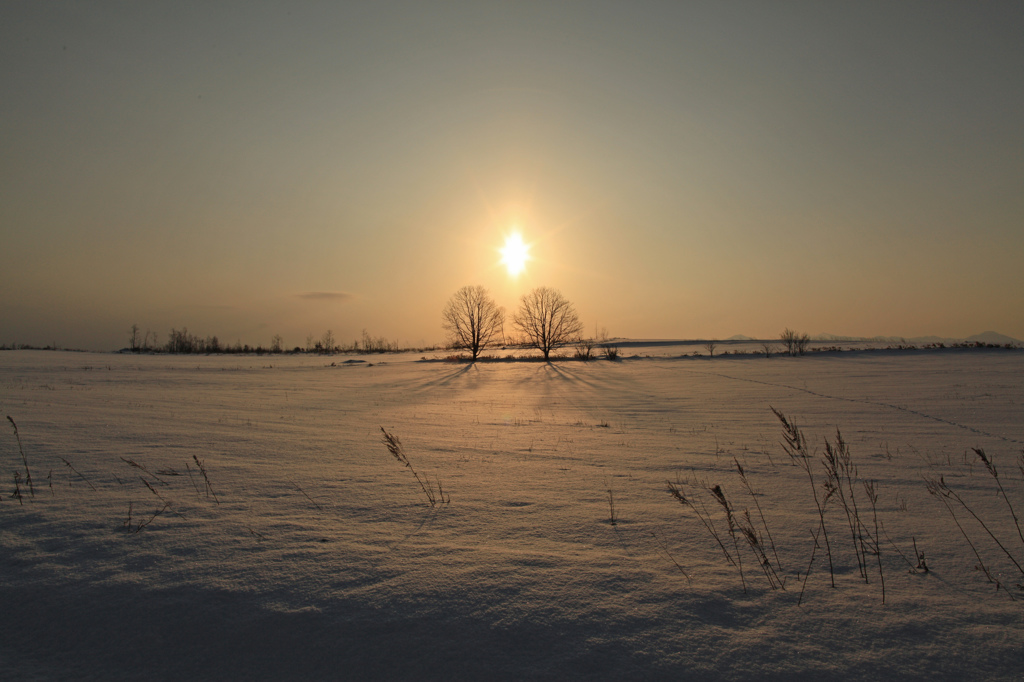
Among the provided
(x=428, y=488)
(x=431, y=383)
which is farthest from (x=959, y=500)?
(x=431, y=383)

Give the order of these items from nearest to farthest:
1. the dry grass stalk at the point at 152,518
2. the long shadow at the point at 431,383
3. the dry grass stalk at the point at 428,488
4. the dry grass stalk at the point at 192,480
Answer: the dry grass stalk at the point at 152,518 < the dry grass stalk at the point at 428,488 < the dry grass stalk at the point at 192,480 < the long shadow at the point at 431,383

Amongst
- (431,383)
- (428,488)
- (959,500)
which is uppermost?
(959,500)

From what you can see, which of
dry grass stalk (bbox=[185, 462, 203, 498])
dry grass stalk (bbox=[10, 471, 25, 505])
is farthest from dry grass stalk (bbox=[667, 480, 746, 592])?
dry grass stalk (bbox=[10, 471, 25, 505])

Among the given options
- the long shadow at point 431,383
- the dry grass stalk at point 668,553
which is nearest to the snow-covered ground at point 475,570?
the dry grass stalk at point 668,553

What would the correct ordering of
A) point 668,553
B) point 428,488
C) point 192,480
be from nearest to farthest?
point 668,553
point 428,488
point 192,480

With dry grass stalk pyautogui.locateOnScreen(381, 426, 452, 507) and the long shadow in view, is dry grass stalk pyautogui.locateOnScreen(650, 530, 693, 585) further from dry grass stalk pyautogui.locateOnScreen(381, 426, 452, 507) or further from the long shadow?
the long shadow

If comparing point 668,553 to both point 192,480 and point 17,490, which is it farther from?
point 17,490

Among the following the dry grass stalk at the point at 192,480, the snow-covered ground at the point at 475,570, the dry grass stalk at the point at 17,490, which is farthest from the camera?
the dry grass stalk at the point at 192,480

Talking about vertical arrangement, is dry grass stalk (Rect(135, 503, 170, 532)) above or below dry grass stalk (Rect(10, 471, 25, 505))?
below

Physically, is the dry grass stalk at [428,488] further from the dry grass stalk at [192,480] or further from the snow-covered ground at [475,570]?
the dry grass stalk at [192,480]

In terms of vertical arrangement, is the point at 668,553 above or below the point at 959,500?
below

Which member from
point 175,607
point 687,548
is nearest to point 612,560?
point 687,548

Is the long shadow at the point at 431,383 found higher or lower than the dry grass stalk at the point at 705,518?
lower

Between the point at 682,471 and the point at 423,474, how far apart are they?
10.1 feet
